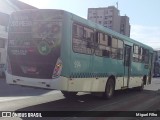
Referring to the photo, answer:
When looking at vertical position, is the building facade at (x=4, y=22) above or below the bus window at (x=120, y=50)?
above

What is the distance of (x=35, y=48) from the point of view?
11695 millimetres

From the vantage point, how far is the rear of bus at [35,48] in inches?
448

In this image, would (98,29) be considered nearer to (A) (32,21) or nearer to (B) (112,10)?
(A) (32,21)

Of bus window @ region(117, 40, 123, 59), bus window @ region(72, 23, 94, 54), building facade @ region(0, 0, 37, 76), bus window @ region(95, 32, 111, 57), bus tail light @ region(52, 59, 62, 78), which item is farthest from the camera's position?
building facade @ region(0, 0, 37, 76)

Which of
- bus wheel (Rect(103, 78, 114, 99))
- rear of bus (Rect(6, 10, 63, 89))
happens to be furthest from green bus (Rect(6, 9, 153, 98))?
bus wheel (Rect(103, 78, 114, 99))

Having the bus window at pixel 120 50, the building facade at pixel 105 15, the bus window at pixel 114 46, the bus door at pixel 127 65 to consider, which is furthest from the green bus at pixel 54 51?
the building facade at pixel 105 15

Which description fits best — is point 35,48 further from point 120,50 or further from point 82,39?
point 120,50

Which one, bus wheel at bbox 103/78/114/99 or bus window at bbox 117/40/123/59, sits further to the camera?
bus window at bbox 117/40/123/59

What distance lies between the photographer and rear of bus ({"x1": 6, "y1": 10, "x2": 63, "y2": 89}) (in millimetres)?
11375

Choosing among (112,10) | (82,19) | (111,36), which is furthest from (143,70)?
(112,10)

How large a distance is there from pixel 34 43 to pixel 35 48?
0.18 metres

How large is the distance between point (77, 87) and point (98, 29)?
304cm

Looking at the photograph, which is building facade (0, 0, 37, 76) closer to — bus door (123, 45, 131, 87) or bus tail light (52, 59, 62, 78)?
bus door (123, 45, 131, 87)

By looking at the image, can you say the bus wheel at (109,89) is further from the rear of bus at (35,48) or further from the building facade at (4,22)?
the building facade at (4,22)
